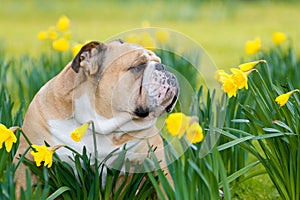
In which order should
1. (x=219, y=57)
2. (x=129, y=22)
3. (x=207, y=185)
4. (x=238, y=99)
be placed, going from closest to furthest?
(x=207, y=185) → (x=238, y=99) → (x=219, y=57) → (x=129, y=22)

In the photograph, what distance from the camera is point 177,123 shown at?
7.66 feet

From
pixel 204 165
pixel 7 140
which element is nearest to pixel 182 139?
pixel 204 165

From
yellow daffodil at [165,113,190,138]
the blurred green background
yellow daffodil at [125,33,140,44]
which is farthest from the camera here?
the blurred green background

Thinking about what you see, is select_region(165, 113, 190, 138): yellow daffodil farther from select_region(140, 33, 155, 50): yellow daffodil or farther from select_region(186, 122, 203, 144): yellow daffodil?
select_region(140, 33, 155, 50): yellow daffodil

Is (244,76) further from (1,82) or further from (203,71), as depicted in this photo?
(1,82)

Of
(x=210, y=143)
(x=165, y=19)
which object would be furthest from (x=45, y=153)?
(x=165, y=19)

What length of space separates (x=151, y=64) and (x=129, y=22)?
7.17 meters

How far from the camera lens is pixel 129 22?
31.8 feet

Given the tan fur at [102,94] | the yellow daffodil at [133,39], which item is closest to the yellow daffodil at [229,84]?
the tan fur at [102,94]

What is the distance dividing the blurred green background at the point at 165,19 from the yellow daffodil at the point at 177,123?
4.75 metres

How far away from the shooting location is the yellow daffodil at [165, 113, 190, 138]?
7.57ft

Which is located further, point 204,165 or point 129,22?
point 129,22

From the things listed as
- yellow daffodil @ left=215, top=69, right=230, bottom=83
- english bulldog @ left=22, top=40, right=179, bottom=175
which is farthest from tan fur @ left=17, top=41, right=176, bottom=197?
yellow daffodil @ left=215, top=69, right=230, bottom=83

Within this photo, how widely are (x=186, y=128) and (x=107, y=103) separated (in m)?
0.43
